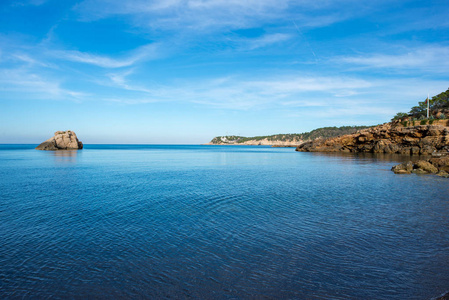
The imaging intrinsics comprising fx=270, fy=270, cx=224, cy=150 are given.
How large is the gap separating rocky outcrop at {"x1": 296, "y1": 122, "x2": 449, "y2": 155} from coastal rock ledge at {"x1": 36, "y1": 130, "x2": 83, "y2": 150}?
92.0 metres

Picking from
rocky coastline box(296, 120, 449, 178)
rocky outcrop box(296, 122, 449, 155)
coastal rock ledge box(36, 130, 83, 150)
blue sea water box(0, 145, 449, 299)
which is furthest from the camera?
coastal rock ledge box(36, 130, 83, 150)

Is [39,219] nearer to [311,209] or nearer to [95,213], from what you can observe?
[95,213]

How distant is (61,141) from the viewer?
102 metres

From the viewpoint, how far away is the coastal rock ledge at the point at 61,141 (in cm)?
10156

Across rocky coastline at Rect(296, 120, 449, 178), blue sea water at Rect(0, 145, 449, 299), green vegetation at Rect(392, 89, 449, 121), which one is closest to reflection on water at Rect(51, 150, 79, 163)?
blue sea water at Rect(0, 145, 449, 299)

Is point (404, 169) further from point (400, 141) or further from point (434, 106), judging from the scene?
point (434, 106)

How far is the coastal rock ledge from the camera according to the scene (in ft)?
333

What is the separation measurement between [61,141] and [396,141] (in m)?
110

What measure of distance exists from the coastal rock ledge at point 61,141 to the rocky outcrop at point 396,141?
9205 cm

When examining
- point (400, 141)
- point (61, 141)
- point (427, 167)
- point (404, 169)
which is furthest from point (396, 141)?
point (61, 141)

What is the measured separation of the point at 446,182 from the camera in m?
21.8

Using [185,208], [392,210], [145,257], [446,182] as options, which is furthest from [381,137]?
[145,257]

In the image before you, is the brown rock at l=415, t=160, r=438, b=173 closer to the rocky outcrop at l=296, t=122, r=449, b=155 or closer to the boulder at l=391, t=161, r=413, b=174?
the boulder at l=391, t=161, r=413, b=174

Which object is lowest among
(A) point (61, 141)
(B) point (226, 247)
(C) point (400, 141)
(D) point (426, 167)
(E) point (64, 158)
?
(B) point (226, 247)
